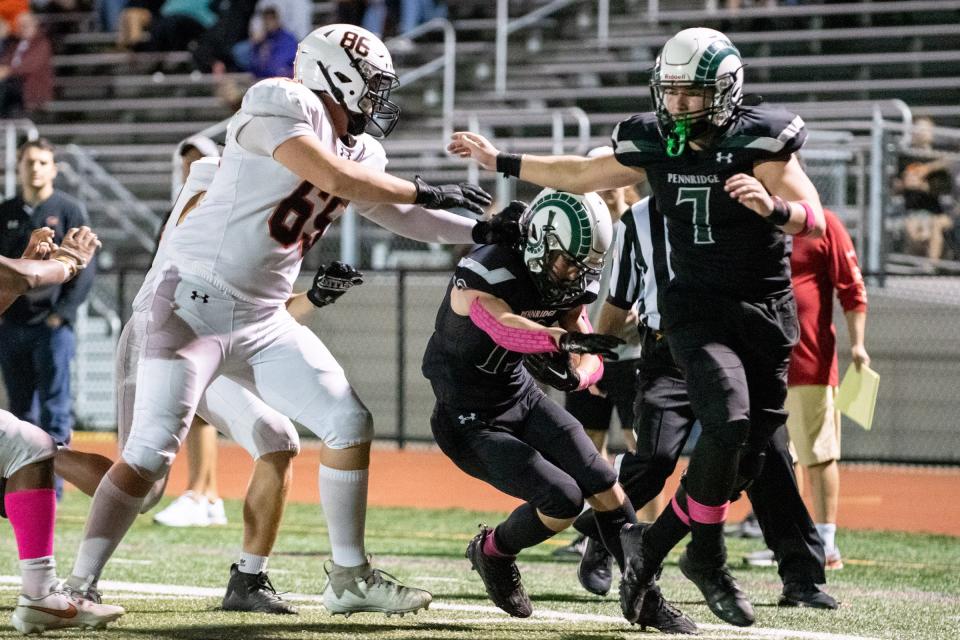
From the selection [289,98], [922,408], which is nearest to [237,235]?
[289,98]

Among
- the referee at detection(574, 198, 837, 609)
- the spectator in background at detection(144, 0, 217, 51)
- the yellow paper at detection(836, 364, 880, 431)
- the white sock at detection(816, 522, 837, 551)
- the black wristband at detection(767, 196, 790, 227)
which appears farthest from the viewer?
the spectator in background at detection(144, 0, 217, 51)

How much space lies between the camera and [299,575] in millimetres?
6922

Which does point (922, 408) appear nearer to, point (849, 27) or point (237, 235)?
point (849, 27)

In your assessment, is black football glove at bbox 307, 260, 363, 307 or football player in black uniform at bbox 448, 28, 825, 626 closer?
football player in black uniform at bbox 448, 28, 825, 626

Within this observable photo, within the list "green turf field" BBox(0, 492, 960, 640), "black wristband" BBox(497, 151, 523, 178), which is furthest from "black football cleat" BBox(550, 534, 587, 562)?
"black wristband" BBox(497, 151, 523, 178)

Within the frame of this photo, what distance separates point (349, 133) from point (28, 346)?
471cm

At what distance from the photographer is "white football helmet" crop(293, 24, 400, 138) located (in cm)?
535

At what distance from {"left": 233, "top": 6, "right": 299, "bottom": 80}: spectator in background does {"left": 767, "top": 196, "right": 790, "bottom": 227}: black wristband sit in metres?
12.4

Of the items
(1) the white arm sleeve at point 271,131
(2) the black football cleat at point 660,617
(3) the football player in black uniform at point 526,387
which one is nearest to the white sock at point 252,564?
(3) the football player in black uniform at point 526,387

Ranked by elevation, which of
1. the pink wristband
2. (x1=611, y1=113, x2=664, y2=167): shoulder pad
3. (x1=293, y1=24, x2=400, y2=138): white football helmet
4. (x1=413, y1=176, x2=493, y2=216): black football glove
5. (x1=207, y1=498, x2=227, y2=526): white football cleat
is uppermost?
(x1=293, y1=24, x2=400, y2=138): white football helmet

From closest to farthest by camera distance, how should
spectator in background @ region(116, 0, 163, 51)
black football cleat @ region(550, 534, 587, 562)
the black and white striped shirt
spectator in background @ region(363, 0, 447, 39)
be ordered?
the black and white striped shirt → black football cleat @ region(550, 534, 587, 562) → spectator in background @ region(363, 0, 447, 39) → spectator in background @ region(116, 0, 163, 51)

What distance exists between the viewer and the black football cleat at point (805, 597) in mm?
6008

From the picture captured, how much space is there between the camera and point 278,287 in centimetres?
544

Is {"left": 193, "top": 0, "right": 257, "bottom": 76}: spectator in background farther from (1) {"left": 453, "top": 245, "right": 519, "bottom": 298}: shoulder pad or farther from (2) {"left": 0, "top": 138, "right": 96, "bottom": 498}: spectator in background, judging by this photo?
(1) {"left": 453, "top": 245, "right": 519, "bottom": 298}: shoulder pad
